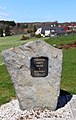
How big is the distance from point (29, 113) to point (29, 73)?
36.7 inches

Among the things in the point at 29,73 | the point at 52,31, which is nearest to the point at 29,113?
the point at 29,73

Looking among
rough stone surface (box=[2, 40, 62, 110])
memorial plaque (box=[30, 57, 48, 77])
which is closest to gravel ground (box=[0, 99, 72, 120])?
rough stone surface (box=[2, 40, 62, 110])

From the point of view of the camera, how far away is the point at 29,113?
6.94 m

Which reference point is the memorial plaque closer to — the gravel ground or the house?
the gravel ground

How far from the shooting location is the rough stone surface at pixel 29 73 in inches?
271

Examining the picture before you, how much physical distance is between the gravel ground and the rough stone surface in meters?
0.23

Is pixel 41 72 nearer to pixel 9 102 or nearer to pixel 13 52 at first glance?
pixel 13 52

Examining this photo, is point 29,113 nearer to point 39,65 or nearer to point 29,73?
point 29,73

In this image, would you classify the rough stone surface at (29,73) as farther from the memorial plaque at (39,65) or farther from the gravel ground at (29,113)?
the gravel ground at (29,113)

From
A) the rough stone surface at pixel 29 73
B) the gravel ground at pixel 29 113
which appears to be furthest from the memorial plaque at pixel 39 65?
the gravel ground at pixel 29 113

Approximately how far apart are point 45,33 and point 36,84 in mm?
87511

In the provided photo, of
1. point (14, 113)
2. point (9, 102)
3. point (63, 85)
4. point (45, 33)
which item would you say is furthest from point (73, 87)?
point (45, 33)

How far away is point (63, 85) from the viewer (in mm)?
10289

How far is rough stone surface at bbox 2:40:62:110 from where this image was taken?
6.87 metres
